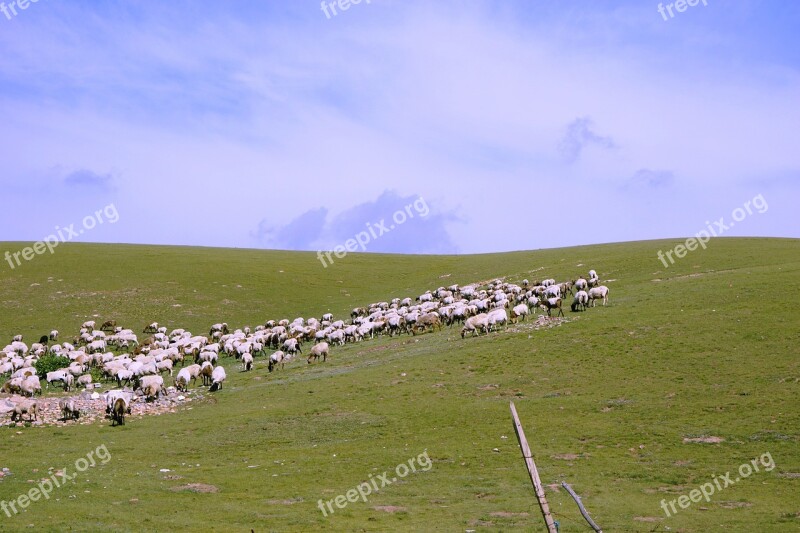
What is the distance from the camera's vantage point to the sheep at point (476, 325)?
4631 cm

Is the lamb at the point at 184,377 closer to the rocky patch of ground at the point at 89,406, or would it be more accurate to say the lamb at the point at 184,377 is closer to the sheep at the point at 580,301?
the rocky patch of ground at the point at 89,406

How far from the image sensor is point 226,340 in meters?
53.3

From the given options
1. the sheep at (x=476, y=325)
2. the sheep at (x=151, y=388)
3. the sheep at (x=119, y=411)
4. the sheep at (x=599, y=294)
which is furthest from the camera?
the sheep at (x=599, y=294)

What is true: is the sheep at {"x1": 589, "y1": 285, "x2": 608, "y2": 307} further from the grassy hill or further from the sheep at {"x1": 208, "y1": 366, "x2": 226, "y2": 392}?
the sheep at {"x1": 208, "y1": 366, "x2": 226, "y2": 392}

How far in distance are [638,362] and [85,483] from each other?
25.2 m

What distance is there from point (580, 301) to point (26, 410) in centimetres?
3216

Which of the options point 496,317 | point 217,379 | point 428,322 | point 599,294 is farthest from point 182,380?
point 599,294

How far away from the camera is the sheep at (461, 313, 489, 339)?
46312 mm

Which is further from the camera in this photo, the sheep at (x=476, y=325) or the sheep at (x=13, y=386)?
the sheep at (x=476, y=325)

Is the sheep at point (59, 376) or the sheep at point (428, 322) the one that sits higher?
the sheep at point (59, 376)

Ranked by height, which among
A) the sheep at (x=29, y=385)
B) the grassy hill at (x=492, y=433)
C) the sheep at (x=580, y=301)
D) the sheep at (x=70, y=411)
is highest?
the sheep at (x=29, y=385)

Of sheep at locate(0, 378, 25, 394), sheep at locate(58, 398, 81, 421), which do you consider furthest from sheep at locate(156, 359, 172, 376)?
sheep at locate(58, 398, 81, 421)

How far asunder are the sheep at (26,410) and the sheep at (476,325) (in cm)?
2377

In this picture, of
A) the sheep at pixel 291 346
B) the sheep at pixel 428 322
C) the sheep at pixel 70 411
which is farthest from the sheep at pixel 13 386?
the sheep at pixel 428 322
